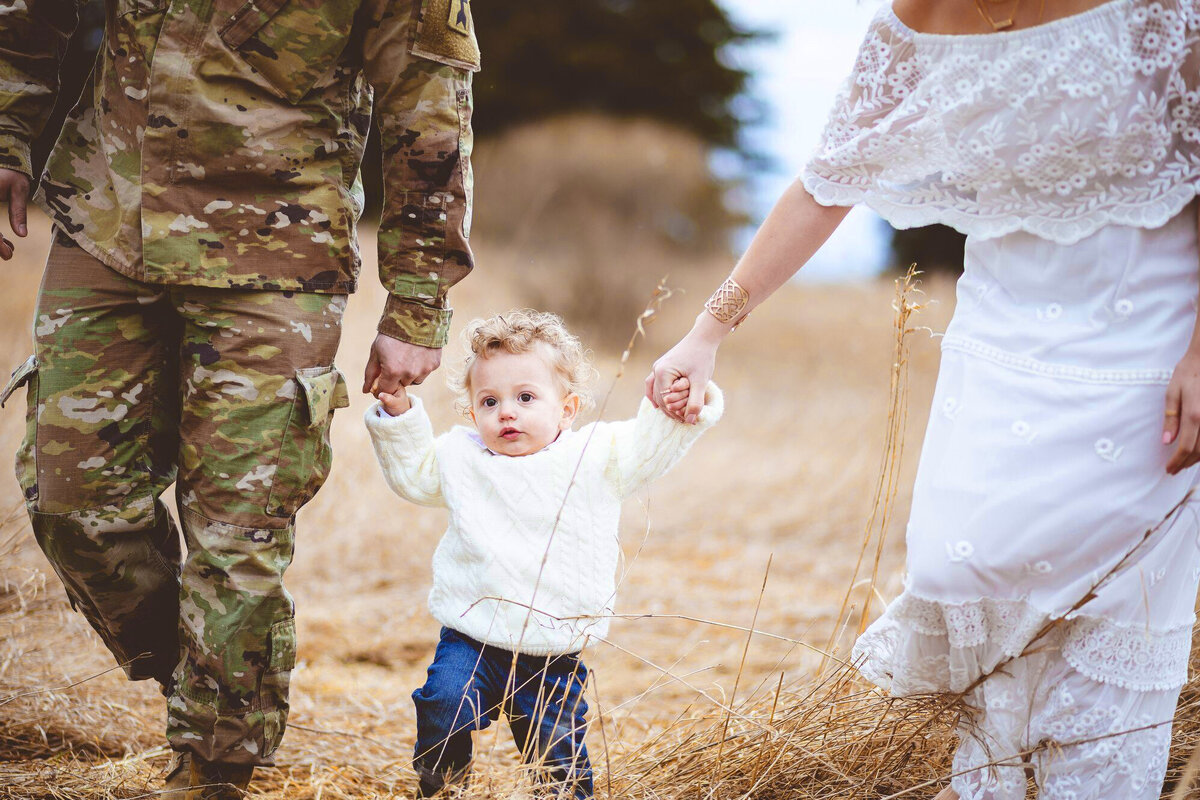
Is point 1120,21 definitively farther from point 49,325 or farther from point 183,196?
point 49,325

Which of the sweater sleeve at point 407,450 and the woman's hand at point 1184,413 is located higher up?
the woman's hand at point 1184,413

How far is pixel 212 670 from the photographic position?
6.40 feet

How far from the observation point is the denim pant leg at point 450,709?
192cm

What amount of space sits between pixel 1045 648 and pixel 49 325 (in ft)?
5.99

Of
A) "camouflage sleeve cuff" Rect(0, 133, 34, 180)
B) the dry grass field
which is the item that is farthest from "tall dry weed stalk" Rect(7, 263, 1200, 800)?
"camouflage sleeve cuff" Rect(0, 133, 34, 180)

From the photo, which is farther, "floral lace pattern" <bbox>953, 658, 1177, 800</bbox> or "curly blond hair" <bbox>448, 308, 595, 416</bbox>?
"curly blond hair" <bbox>448, 308, 595, 416</bbox>

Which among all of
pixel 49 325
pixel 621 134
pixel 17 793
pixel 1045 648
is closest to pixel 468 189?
pixel 49 325

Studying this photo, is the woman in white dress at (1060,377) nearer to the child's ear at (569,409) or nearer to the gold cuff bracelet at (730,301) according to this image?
the gold cuff bracelet at (730,301)

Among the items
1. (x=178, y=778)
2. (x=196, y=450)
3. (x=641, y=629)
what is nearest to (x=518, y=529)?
(x=196, y=450)

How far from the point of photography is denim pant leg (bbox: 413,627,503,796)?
1.92 meters

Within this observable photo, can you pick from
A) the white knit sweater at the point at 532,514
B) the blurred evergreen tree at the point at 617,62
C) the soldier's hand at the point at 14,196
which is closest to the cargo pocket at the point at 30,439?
the soldier's hand at the point at 14,196

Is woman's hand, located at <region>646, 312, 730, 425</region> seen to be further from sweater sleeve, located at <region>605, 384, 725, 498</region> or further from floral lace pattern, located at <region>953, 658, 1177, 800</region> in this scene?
floral lace pattern, located at <region>953, 658, 1177, 800</region>

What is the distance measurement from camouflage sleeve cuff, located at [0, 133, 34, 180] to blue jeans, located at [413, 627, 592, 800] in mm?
1210

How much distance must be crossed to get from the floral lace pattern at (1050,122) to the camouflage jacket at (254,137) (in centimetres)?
82
